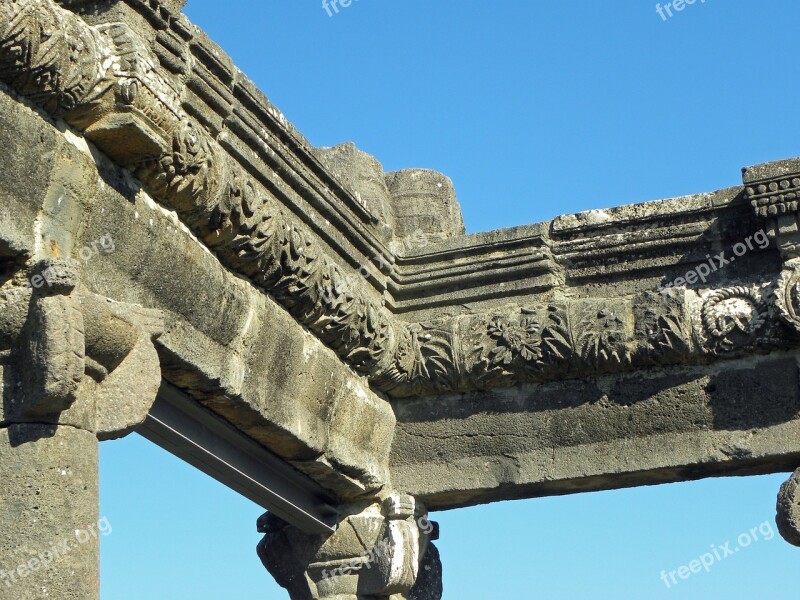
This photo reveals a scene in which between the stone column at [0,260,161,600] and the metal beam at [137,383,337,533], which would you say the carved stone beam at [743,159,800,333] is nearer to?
the metal beam at [137,383,337,533]

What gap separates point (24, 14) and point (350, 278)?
2.76m

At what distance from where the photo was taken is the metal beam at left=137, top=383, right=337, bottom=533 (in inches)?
236

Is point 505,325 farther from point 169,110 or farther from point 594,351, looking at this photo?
point 169,110

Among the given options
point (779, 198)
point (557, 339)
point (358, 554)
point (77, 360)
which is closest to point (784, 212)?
point (779, 198)

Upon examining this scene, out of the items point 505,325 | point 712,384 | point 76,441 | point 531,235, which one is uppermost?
point 531,235

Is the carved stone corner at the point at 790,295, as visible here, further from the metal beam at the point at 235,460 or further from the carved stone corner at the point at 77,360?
the carved stone corner at the point at 77,360

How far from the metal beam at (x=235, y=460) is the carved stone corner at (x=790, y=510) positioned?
7.26 feet

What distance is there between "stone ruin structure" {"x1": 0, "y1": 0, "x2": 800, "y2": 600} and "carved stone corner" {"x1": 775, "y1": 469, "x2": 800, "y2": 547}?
0.5 inches

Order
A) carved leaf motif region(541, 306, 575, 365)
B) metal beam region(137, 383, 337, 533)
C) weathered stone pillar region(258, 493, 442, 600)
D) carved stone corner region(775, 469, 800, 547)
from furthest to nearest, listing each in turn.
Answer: weathered stone pillar region(258, 493, 442, 600), carved leaf motif region(541, 306, 575, 365), carved stone corner region(775, 469, 800, 547), metal beam region(137, 383, 337, 533)

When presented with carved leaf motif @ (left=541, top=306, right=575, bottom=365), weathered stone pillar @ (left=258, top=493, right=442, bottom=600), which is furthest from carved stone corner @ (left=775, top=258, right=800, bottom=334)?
weathered stone pillar @ (left=258, top=493, right=442, bottom=600)

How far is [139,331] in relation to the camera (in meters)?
4.82

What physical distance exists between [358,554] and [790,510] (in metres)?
2.13

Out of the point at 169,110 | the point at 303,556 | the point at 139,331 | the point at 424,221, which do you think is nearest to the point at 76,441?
the point at 139,331

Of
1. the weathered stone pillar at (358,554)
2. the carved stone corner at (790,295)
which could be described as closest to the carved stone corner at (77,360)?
the weathered stone pillar at (358,554)
